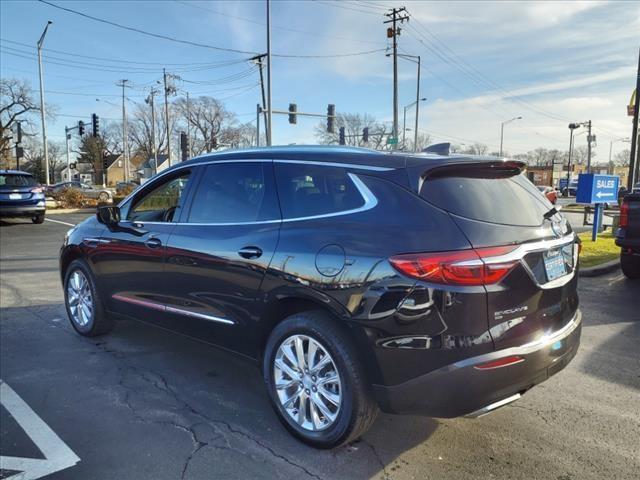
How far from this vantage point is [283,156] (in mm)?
3367

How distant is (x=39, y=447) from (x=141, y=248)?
168 centimetres

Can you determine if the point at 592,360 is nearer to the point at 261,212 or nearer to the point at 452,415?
the point at 452,415

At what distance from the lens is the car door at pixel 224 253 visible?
127 inches

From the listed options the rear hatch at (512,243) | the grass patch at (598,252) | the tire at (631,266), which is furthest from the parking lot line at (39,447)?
the grass patch at (598,252)

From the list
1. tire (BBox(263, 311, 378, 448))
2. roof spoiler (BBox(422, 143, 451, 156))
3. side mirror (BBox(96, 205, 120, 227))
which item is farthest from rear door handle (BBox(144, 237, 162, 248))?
roof spoiler (BBox(422, 143, 451, 156))

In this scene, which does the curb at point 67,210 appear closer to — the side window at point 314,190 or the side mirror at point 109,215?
the side mirror at point 109,215

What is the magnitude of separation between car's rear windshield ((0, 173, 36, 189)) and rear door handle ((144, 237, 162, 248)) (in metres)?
14.8

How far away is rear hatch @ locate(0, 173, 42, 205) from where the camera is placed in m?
16.0

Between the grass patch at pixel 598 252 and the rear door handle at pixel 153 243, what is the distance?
7.41 m

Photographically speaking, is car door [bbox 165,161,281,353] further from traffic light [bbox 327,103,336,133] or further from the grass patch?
traffic light [bbox 327,103,336,133]

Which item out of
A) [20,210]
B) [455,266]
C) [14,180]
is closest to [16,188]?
[14,180]

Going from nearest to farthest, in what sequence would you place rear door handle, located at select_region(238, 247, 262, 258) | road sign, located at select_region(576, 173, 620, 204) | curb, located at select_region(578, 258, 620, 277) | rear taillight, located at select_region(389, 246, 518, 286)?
rear taillight, located at select_region(389, 246, 518, 286), rear door handle, located at select_region(238, 247, 262, 258), curb, located at select_region(578, 258, 620, 277), road sign, located at select_region(576, 173, 620, 204)

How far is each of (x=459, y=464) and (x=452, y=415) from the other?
44 centimetres

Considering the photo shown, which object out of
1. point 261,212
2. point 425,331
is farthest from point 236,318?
point 425,331
